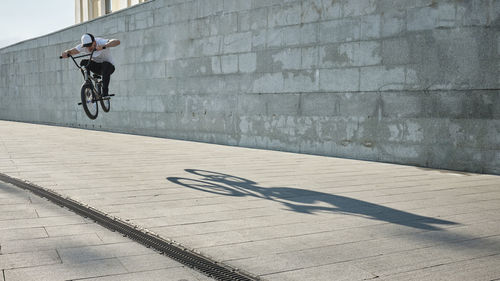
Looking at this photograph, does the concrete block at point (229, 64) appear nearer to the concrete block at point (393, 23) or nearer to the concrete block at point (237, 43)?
the concrete block at point (237, 43)

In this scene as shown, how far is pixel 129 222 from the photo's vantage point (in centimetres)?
462

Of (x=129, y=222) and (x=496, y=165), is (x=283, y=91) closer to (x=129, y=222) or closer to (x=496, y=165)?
(x=496, y=165)

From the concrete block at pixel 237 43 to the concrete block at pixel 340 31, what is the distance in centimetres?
213

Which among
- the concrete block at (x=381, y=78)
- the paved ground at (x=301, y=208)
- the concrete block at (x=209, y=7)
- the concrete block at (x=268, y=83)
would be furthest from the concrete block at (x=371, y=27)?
the concrete block at (x=209, y=7)

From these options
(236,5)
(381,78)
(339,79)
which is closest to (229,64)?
(236,5)

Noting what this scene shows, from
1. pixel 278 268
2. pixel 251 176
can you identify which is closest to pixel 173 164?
A: pixel 251 176

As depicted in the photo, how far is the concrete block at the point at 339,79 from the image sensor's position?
32.0 feet

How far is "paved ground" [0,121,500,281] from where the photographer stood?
3506mm

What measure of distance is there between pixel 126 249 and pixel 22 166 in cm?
529

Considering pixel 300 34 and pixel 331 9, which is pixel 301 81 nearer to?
pixel 300 34

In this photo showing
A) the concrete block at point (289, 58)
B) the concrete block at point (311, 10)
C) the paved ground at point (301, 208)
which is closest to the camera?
the paved ground at point (301, 208)

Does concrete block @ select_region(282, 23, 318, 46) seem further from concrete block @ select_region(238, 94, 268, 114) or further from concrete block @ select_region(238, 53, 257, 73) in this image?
concrete block @ select_region(238, 94, 268, 114)

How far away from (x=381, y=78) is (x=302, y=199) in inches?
171

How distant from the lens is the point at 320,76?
10328 mm
